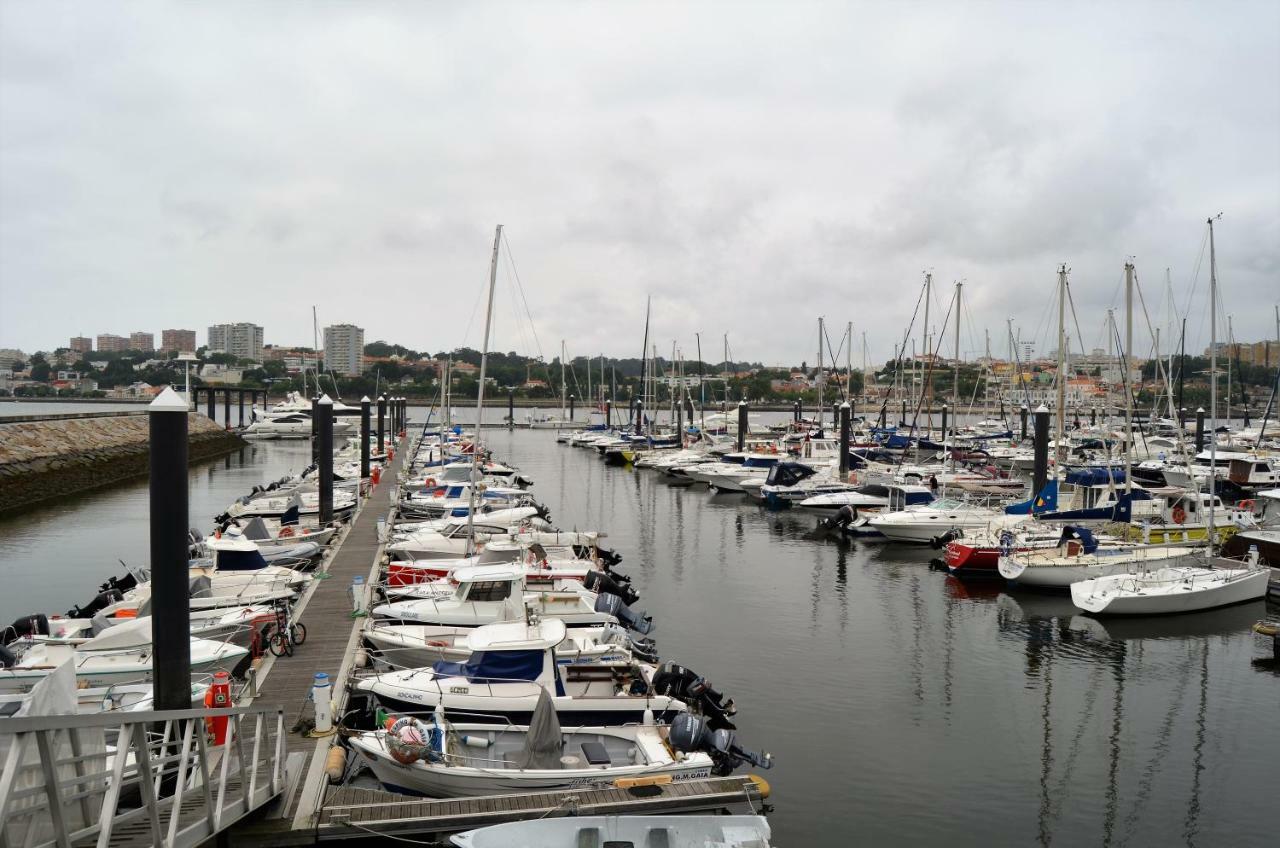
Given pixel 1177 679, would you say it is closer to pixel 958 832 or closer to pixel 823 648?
pixel 823 648

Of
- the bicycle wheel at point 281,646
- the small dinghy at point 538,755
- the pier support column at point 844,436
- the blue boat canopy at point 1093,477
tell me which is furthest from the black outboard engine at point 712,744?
the pier support column at point 844,436

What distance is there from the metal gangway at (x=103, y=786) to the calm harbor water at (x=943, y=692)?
26.7ft

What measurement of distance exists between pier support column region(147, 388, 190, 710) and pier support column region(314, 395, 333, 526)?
2435 centimetres

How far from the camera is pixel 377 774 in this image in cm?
1330

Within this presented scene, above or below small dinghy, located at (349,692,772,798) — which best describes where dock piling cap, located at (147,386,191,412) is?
above

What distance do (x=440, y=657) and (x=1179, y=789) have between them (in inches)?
551

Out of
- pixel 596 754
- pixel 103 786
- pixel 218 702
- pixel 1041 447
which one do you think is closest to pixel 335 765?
pixel 218 702

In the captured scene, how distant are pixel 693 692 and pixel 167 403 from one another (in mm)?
10286

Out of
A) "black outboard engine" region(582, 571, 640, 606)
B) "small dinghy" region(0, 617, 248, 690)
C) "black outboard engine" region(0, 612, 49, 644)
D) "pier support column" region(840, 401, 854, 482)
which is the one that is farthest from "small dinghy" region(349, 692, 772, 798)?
"pier support column" region(840, 401, 854, 482)

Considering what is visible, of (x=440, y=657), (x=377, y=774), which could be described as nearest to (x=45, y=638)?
(x=440, y=657)

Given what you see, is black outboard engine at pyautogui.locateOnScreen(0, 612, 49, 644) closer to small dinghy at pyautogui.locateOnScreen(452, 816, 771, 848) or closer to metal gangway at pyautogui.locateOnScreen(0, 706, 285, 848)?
metal gangway at pyautogui.locateOnScreen(0, 706, 285, 848)

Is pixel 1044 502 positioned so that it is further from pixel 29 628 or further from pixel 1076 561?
pixel 29 628

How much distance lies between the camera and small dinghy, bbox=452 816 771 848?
34.1ft

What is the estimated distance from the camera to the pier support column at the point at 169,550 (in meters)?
9.84
